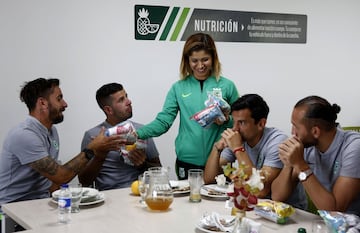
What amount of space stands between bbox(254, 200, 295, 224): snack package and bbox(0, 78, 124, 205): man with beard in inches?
40.1

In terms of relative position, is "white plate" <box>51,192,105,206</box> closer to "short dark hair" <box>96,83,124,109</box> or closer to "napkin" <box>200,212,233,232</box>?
"napkin" <box>200,212,233,232</box>

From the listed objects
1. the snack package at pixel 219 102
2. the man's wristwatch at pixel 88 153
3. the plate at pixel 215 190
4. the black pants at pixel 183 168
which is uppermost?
the snack package at pixel 219 102

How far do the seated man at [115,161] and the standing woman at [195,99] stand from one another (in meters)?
0.17

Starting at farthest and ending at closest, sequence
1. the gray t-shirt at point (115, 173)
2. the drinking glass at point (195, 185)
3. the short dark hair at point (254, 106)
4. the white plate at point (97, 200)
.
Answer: the gray t-shirt at point (115, 173), the short dark hair at point (254, 106), the drinking glass at point (195, 185), the white plate at point (97, 200)

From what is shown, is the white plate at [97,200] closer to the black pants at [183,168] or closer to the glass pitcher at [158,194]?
the glass pitcher at [158,194]

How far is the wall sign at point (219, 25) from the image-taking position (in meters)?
3.90

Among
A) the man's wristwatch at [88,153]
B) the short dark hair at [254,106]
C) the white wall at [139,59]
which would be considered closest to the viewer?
the short dark hair at [254,106]

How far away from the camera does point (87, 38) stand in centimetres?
367

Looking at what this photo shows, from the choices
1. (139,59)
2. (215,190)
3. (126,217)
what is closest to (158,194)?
(126,217)

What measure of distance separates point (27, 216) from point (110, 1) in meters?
2.17

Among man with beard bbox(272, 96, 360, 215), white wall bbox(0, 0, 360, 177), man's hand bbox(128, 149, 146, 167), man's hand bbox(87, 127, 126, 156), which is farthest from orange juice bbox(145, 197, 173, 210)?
white wall bbox(0, 0, 360, 177)

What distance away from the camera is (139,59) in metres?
3.89

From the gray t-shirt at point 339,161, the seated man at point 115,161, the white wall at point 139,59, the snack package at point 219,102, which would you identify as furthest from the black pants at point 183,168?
the gray t-shirt at point 339,161

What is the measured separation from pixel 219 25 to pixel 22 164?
2.34m
